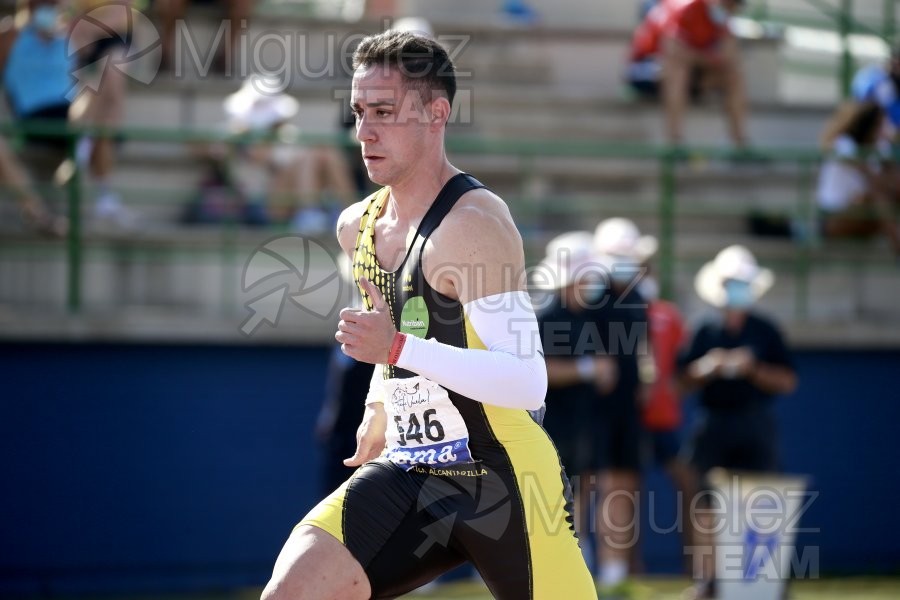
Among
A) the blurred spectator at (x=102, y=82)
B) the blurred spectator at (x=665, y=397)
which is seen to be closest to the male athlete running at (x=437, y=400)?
the blurred spectator at (x=665, y=397)

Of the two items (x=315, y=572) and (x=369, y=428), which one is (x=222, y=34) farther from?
(x=315, y=572)

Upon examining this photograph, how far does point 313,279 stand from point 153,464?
5.53ft

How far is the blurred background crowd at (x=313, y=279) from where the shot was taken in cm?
895

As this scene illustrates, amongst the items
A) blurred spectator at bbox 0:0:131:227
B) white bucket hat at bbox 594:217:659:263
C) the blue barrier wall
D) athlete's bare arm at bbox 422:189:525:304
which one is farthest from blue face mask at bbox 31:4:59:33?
athlete's bare arm at bbox 422:189:525:304

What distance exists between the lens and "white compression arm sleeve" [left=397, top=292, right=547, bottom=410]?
154 inches

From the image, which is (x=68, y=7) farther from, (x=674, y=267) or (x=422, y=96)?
(x=422, y=96)

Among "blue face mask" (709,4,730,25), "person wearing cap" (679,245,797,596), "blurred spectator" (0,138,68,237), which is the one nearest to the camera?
"person wearing cap" (679,245,797,596)

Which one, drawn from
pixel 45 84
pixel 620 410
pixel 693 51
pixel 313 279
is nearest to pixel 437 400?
pixel 620 410

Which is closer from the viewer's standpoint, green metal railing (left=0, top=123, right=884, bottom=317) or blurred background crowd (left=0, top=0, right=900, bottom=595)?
blurred background crowd (left=0, top=0, right=900, bottom=595)

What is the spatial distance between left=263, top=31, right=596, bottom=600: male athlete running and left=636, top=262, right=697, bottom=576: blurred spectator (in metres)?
5.01

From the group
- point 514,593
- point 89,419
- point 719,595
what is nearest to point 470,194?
point 514,593

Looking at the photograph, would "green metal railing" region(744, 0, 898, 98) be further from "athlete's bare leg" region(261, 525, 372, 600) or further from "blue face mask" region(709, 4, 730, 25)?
"athlete's bare leg" region(261, 525, 372, 600)

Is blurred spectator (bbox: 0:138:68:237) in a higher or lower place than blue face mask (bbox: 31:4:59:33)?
lower

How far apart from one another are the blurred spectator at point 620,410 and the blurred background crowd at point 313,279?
21 mm
